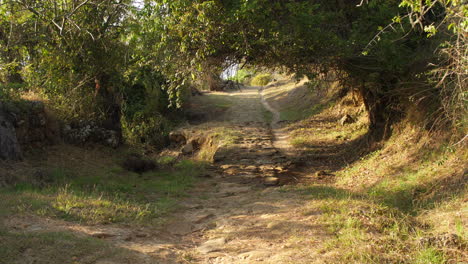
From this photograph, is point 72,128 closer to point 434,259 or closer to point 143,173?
point 143,173

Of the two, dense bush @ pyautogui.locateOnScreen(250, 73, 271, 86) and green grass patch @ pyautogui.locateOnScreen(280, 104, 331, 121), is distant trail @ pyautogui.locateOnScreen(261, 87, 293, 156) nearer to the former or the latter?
green grass patch @ pyautogui.locateOnScreen(280, 104, 331, 121)

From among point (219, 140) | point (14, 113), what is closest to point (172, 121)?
point (219, 140)

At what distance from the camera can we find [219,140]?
43.3 feet

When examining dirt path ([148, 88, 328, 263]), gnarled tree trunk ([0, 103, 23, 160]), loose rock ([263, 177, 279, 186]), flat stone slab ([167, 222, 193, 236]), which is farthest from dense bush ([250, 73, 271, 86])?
flat stone slab ([167, 222, 193, 236])

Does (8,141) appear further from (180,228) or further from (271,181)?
(271,181)

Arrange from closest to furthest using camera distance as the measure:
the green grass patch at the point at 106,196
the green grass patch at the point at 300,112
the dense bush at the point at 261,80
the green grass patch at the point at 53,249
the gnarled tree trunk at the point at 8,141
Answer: the green grass patch at the point at 53,249, the green grass patch at the point at 106,196, the gnarled tree trunk at the point at 8,141, the green grass patch at the point at 300,112, the dense bush at the point at 261,80

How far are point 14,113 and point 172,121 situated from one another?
7545 mm

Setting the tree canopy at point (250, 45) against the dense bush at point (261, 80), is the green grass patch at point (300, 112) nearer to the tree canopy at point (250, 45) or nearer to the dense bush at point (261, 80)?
the tree canopy at point (250, 45)

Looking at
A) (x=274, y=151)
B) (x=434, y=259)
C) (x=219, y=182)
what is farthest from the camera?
(x=274, y=151)

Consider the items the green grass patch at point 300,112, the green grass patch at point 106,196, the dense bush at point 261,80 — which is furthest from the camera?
the dense bush at point 261,80

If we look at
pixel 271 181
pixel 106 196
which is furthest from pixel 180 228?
pixel 271 181

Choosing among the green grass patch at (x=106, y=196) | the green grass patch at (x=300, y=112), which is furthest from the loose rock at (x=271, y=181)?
the green grass patch at (x=300, y=112)

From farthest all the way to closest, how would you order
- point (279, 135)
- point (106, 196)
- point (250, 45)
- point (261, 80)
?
point (261, 80)
point (279, 135)
point (250, 45)
point (106, 196)

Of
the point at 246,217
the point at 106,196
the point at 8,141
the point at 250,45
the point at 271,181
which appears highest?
the point at 250,45
